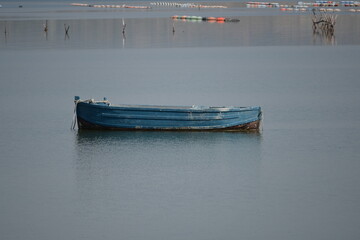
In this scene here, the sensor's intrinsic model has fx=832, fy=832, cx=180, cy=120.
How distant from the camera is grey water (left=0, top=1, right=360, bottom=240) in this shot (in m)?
18.7

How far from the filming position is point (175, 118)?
2816 centimetres

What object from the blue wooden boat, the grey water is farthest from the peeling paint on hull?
the grey water

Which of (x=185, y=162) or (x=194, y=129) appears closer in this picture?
(x=185, y=162)

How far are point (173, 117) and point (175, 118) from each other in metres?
0.08

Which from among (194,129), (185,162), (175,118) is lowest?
(185,162)

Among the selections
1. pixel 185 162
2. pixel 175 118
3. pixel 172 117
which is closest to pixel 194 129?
pixel 175 118

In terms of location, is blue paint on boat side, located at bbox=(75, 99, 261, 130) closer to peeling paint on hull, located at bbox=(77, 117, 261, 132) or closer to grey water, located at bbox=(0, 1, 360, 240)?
peeling paint on hull, located at bbox=(77, 117, 261, 132)

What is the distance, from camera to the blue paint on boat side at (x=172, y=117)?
1106 inches

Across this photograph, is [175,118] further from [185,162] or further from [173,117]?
[185,162]

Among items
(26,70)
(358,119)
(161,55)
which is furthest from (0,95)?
(161,55)

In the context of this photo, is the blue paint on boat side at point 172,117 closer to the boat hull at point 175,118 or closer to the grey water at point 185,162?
the boat hull at point 175,118

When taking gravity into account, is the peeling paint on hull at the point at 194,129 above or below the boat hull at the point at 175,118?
below

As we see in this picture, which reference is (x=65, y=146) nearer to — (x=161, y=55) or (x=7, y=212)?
(x=7, y=212)

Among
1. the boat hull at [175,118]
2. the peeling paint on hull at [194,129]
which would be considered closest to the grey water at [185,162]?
the peeling paint on hull at [194,129]
